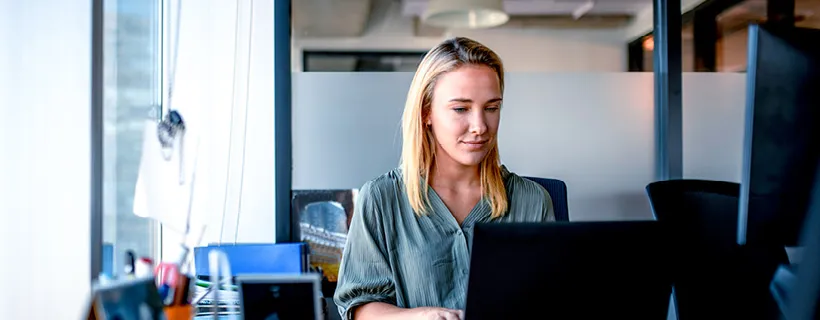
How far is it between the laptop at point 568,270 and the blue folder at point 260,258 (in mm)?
1314

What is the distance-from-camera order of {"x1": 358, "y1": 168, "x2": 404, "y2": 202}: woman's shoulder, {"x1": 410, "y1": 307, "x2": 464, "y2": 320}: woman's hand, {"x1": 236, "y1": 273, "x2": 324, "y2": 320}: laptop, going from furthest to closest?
{"x1": 358, "y1": 168, "x2": 404, "y2": 202}: woman's shoulder
{"x1": 410, "y1": 307, "x2": 464, "y2": 320}: woman's hand
{"x1": 236, "y1": 273, "x2": 324, "y2": 320}: laptop

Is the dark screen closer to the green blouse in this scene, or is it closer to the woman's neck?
the green blouse

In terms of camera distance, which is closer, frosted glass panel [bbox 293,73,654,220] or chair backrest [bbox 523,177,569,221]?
chair backrest [bbox 523,177,569,221]

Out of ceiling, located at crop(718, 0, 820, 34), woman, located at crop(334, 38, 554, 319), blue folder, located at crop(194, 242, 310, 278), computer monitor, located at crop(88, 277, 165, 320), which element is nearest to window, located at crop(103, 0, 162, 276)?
blue folder, located at crop(194, 242, 310, 278)

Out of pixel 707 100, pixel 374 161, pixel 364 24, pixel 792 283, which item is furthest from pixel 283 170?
pixel 792 283

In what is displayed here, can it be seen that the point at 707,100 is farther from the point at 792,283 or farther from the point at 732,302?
the point at 792,283

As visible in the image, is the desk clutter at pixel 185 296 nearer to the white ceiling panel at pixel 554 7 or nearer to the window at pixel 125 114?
the window at pixel 125 114

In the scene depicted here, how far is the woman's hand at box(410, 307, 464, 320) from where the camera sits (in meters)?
1.23

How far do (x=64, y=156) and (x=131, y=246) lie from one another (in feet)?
1.09

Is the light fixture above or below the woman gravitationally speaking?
above

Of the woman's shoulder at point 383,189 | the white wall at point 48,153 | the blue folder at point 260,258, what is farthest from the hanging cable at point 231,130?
the woman's shoulder at point 383,189

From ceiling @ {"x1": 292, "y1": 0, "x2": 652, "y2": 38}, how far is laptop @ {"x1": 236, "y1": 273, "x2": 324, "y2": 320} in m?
1.98

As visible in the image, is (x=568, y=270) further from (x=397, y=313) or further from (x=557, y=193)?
(x=557, y=193)

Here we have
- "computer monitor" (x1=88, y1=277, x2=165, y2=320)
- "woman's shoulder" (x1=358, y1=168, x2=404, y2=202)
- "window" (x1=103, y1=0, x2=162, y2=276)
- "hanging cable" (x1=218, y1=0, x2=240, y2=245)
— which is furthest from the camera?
"hanging cable" (x1=218, y1=0, x2=240, y2=245)
